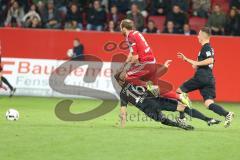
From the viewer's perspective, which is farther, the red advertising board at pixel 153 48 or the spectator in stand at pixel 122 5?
the spectator in stand at pixel 122 5

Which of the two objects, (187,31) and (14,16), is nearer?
(187,31)

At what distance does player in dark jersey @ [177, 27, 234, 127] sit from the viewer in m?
14.0

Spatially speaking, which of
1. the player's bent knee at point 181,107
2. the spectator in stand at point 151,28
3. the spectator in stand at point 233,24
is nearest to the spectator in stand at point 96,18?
the spectator in stand at point 151,28

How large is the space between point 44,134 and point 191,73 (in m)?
9.42

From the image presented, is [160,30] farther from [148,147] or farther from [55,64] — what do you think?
[148,147]

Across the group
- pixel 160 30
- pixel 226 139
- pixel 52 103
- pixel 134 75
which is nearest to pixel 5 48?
pixel 52 103

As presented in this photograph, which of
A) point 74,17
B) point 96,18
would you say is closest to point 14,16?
point 74,17

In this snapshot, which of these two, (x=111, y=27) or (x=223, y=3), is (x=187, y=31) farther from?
(x=223, y=3)

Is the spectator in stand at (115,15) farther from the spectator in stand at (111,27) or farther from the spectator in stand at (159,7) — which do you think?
the spectator in stand at (159,7)

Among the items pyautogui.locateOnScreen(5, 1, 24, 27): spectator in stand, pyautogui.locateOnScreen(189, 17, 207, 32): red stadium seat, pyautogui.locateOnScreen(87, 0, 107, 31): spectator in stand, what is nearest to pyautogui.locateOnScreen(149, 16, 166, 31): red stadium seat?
pyautogui.locateOnScreen(189, 17, 207, 32): red stadium seat

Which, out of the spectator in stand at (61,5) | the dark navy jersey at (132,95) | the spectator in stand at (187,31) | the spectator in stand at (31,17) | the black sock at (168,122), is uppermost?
the spectator in stand at (61,5)

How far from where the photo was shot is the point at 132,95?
14.0 meters

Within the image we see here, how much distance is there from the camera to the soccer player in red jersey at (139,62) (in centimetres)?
1388

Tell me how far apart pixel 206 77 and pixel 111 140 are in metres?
2.90
